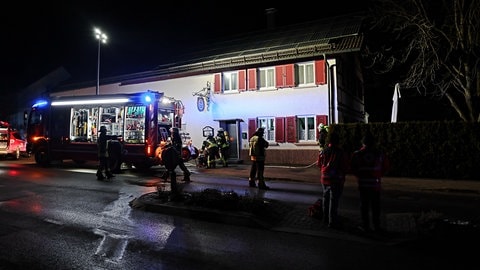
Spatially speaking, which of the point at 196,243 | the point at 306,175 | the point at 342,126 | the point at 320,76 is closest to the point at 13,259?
the point at 196,243

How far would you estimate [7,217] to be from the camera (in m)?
7.74

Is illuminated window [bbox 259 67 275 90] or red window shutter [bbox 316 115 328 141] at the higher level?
illuminated window [bbox 259 67 275 90]

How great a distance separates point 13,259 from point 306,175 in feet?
38.1

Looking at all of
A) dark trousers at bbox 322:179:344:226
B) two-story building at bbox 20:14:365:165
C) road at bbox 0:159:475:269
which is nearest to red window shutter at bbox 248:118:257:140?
two-story building at bbox 20:14:365:165

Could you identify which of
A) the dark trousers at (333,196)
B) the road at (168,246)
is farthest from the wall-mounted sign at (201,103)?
the dark trousers at (333,196)

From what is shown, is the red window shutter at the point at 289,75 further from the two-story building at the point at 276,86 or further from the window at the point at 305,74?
the window at the point at 305,74

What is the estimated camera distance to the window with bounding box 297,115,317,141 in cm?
1938

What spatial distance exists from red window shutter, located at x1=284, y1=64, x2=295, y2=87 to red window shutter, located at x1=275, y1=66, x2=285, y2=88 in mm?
233

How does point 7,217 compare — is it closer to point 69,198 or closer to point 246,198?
point 69,198

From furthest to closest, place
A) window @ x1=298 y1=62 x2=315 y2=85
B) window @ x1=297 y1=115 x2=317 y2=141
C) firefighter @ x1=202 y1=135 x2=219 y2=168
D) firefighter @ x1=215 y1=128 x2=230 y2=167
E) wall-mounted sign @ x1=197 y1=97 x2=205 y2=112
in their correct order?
wall-mounted sign @ x1=197 y1=97 x2=205 y2=112 → window @ x1=298 y1=62 x2=315 y2=85 → window @ x1=297 y1=115 x2=317 y2=141 → firefighter @ x1=215 y1=128 x2=230 y2=167 → firefighter @ x1=202 y1=135 x2=219 y2=168

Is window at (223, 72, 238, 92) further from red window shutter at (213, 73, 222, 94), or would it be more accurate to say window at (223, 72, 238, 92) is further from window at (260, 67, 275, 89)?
window at (260, 67, 275, 89)

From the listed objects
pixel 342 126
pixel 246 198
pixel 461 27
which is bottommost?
pixel 246 198

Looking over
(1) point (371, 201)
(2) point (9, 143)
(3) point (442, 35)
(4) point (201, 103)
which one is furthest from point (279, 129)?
(2) point (9, 143)

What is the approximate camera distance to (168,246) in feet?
19.2
